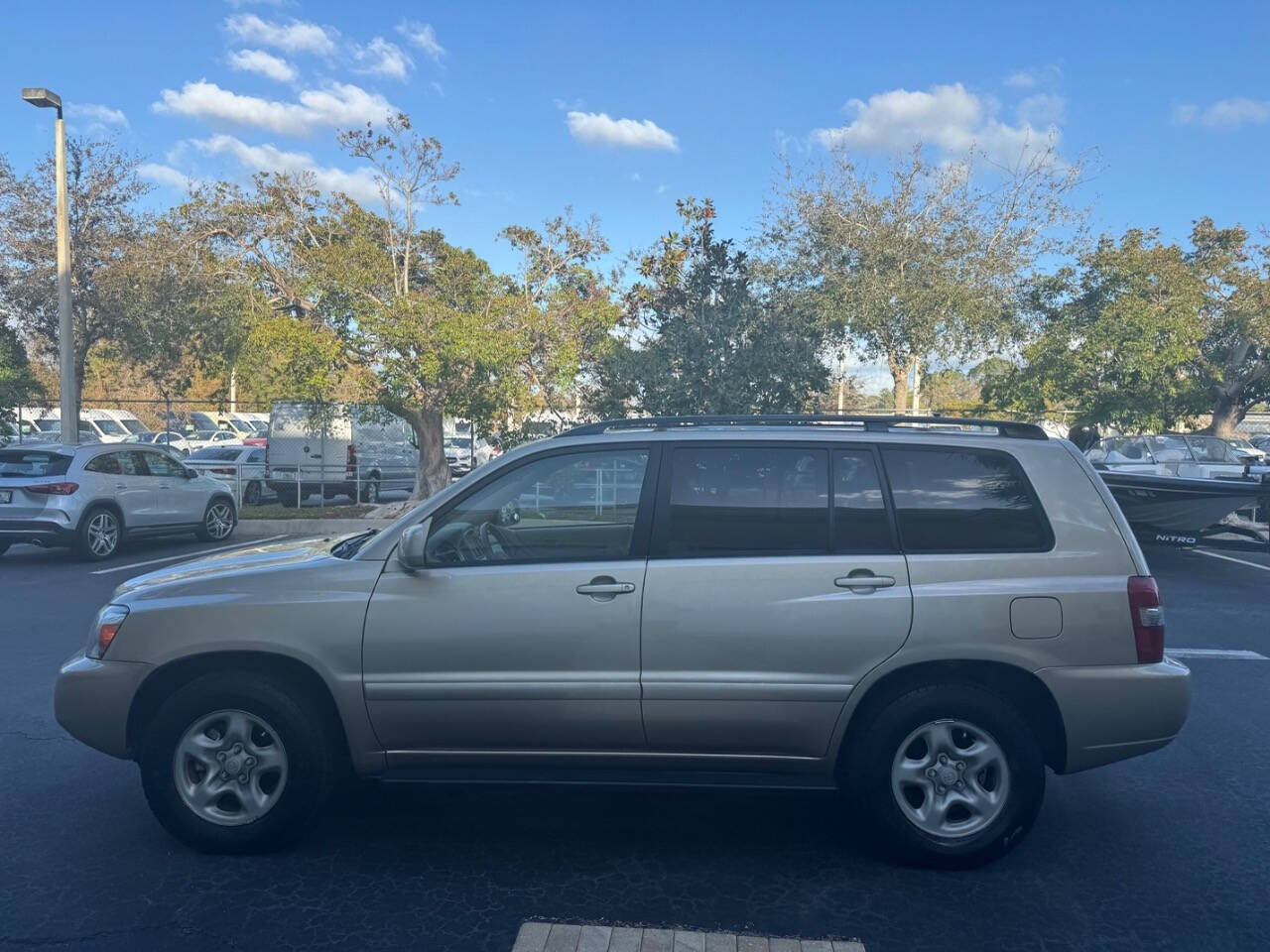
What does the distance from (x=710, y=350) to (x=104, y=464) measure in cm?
837

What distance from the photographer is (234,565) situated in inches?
171

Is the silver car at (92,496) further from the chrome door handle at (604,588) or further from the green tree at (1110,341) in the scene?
the green tree at (1110,341)

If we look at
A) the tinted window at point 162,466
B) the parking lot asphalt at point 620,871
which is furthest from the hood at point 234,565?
the tinted window at point 162,466

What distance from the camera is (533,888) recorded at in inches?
148

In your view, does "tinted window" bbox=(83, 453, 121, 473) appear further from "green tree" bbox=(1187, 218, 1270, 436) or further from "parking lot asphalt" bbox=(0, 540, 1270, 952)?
"green tree" bbox=(1187, 218, 1270, 436)

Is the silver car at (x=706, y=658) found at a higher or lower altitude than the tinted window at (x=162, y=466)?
lower

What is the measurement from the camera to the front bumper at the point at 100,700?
4031 mm

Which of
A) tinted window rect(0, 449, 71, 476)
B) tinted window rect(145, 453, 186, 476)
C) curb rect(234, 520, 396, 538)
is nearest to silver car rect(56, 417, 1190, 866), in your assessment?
tinted window rect(0, 449, 71, 476)

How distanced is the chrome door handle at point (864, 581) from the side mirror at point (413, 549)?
163cm

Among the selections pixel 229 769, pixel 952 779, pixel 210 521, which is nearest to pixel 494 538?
pixel 229 769

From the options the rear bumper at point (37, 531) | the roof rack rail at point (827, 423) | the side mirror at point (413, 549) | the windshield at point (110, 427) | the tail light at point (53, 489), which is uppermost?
the windshield at point (110, 427)

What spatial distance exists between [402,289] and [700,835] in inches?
581

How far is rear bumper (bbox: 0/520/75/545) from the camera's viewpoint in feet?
39.3

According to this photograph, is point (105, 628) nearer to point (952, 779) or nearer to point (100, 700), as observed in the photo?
point (100, 700)
